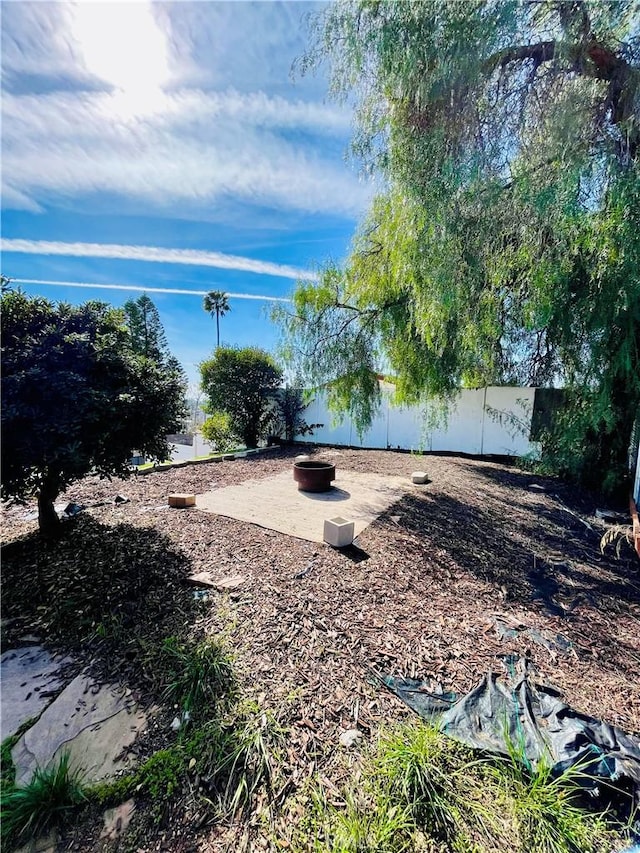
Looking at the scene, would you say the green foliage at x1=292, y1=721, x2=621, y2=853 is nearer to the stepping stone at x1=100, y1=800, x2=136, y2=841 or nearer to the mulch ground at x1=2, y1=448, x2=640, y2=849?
the mulch ground at x1=2, y1=448, x2=640, y2=849

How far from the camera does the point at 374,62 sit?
3721 millimetres

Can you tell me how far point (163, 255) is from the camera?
10.9m

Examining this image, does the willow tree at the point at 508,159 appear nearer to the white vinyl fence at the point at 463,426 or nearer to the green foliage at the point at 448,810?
the white vinyl fence at the point at 463,426

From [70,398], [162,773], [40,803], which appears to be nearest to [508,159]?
[70,398]

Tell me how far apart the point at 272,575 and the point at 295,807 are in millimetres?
1560

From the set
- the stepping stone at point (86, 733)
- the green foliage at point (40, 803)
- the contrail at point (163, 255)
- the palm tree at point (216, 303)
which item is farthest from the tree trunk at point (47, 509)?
the palm tree at point (216, 303)

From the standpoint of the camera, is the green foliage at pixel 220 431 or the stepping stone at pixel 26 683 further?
the green foliage at pixel 220 431

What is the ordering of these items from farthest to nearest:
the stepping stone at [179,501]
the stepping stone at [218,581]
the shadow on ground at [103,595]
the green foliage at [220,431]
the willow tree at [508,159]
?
1. the green foliage at [220,431]
2. the stepping stone at [179,501]
3. the willow tree at [508,159]
4. the stepping stone at [218,581]
5. the shadow on ground at [103,595]

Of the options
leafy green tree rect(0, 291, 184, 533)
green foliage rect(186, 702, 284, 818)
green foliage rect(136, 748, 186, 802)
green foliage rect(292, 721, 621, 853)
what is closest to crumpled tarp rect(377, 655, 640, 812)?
green foliage rect(292, 721, 621, 853)

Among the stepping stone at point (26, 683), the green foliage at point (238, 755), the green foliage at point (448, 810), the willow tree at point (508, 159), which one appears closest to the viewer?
the green foliage at point (448, 810)

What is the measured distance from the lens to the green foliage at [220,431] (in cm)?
1036

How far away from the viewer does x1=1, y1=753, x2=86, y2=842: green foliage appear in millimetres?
1329

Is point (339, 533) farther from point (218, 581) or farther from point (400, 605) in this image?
point (218, 581)

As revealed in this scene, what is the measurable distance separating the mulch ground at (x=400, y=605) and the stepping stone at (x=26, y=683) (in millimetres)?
726
